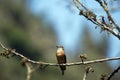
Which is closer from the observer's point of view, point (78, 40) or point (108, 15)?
point (108, 15)

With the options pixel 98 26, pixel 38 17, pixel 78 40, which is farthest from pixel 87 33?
pixel 98 26

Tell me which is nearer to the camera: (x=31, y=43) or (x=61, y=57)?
(x=61, y=57)

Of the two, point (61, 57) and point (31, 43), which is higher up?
point (61, 57)

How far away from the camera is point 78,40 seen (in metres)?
48.0

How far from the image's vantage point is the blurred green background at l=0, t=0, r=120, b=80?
3609 cm

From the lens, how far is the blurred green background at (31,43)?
36094mm

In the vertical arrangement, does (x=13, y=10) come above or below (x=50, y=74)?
above

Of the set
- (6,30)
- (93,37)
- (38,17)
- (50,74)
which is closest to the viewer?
(50,74)

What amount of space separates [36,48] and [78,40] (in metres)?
7.93

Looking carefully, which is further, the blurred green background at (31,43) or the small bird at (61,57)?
the blurred green background at (31,43)

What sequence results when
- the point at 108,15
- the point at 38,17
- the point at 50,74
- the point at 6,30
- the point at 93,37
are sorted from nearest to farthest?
the point at 108,15
the point at 50,74
the point at 6,30
the point at 38,17
the point at 93,37

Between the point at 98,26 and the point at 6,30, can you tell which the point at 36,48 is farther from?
the point at 98,26

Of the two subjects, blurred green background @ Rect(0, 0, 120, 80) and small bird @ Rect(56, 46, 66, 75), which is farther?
blurred green background @ Rect(0, 0, 120, 80)

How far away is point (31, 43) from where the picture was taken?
40312 millimetres
